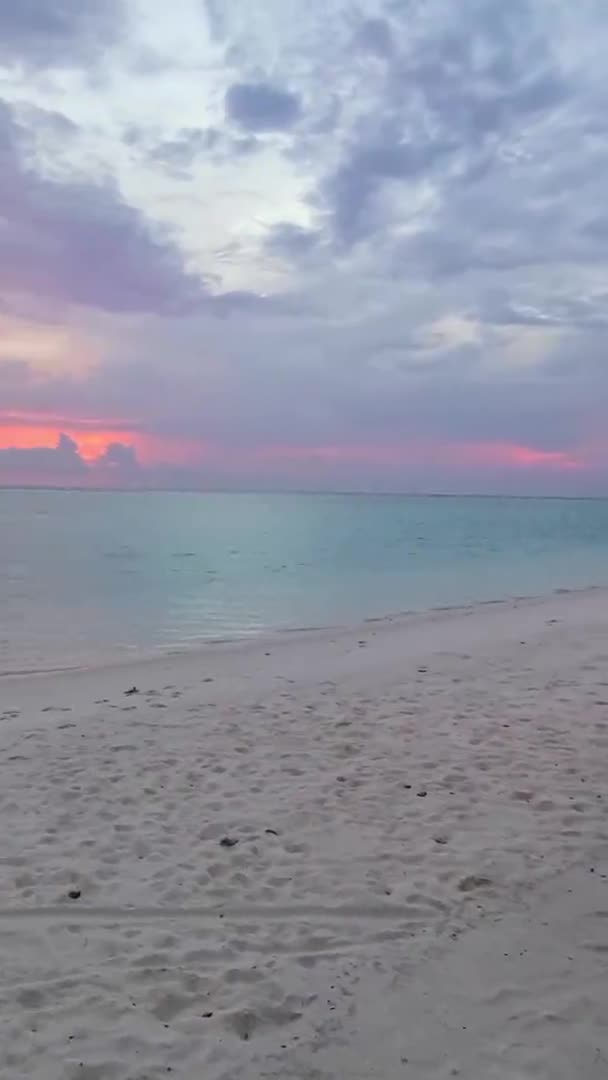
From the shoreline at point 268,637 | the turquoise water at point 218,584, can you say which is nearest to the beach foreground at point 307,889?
the shoreline at point 268,637

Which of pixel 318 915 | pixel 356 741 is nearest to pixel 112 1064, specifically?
pixel 318 915

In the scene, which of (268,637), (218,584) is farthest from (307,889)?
(218,584)

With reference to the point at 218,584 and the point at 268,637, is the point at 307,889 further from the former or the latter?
the point at 218,584

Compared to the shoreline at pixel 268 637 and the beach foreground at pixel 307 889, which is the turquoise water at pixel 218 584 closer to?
the shoreline at pixel 268 637

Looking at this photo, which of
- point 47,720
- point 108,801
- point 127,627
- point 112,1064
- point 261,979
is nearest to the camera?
point 112,1064

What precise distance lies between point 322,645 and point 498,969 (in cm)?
1184

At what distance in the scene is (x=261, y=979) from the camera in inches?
180

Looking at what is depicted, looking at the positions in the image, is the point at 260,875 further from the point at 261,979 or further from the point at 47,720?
the point at 47,720

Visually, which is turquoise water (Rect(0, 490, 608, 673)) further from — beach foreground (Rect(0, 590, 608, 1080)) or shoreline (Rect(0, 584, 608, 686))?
beach foreground (Rect(0, 590, 608, 1080))

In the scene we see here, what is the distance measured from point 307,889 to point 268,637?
42.6 ft

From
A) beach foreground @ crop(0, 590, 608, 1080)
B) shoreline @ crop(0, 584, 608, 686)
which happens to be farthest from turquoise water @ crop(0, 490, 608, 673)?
beach foreground @ crop(0, 590, 608, 1080)

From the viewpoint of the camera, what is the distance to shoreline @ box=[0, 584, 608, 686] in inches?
586

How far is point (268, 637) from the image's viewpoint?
18.6 meters

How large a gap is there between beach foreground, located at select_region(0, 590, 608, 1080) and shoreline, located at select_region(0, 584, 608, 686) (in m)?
3.93
